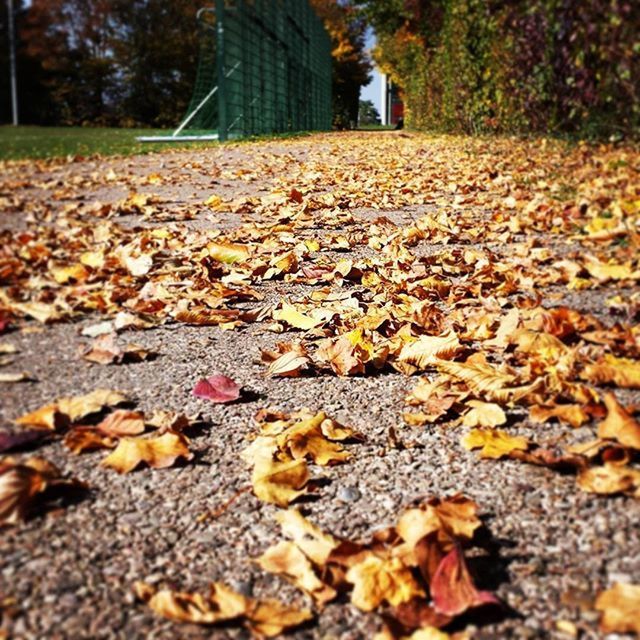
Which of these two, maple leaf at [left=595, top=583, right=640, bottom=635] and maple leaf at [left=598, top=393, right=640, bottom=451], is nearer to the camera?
maple leaf at [left=595, top=583, right=640, bottom=635]

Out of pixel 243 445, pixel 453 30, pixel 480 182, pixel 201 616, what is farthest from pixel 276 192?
pixel 453 30

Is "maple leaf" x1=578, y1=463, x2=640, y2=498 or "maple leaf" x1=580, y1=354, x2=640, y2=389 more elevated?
"maple leaf" x1=580, y1=354, x2=640, y2=389

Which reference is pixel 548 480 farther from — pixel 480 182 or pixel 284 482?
pixel 480 182

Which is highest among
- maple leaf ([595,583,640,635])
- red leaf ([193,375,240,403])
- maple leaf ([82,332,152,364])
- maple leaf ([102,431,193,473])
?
maple leaf ([82,332,152,364])

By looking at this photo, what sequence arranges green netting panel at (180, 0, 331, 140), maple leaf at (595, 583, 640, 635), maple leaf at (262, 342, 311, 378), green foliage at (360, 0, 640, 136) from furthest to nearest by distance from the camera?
green netting panel at (180, 0, 331, 140) → green foliage at (360, 0, 640, 136) → maple leaf at (262, 342, 311, 378) → maple leaf at (595, 583, 640, 635)

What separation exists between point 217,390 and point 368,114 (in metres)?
52.1

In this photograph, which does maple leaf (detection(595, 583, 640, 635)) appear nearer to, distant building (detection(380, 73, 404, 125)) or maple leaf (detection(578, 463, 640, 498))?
maple leaf (detection(578, 463, 640, 498))

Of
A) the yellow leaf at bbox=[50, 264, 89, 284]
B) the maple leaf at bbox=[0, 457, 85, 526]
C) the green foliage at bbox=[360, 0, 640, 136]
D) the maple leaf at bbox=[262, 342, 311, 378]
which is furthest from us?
the green foliage at bbox=[360, 0, 640, 136]

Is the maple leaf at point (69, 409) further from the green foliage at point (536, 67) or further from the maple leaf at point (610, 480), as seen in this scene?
the green foliage at point (536, 67)

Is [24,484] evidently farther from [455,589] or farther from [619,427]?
[619,427]

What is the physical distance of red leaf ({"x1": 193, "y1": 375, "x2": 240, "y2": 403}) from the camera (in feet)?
5.53

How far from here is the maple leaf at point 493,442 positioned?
56.1 inches

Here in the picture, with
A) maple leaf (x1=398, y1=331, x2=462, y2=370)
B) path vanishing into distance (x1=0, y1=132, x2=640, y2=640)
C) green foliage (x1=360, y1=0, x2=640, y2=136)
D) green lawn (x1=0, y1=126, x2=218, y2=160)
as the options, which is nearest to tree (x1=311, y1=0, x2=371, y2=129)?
green foliage (x1=360, y1=0, x2=640, y2=136)

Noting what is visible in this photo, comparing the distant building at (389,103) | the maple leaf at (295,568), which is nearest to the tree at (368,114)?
the distant building at (389,103)
